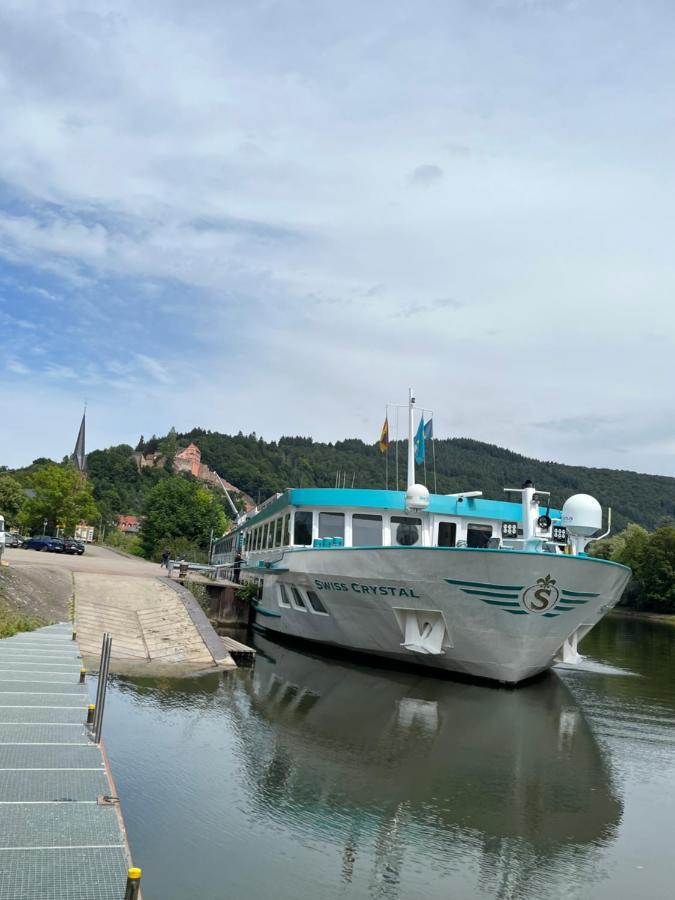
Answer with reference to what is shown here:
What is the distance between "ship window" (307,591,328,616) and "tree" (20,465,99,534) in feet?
173

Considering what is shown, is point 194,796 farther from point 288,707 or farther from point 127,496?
point 127,496

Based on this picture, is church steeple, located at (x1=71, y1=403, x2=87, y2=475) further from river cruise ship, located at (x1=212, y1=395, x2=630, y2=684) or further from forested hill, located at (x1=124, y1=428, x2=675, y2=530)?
river cruise ship, located at (x1=212, y1=395, x2=630, y2=684)

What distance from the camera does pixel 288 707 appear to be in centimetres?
1358

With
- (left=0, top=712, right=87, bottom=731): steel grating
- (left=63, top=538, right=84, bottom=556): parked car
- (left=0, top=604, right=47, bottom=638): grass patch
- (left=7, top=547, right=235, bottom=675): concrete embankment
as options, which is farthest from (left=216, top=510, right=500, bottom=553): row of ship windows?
(left=63, top=538, right=84, bottom=556): parked car

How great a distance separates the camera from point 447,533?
19.6 meters

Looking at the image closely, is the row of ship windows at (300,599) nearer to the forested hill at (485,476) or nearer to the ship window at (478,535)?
the ship window at (478,535)

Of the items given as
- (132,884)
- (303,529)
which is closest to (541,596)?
(303,529)

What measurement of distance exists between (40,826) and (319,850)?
118 inches

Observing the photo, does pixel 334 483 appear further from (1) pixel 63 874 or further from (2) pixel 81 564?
(1) pixel 63 874

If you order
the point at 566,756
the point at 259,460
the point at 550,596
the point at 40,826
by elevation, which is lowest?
the point at 566,756

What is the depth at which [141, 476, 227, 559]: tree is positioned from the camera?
6469 centimetres

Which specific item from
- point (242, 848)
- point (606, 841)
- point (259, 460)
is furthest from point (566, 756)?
point (259, 460)

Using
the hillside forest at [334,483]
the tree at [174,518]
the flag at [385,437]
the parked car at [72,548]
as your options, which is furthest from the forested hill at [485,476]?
the flag at [385,437]

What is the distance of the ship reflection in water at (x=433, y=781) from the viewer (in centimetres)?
738
